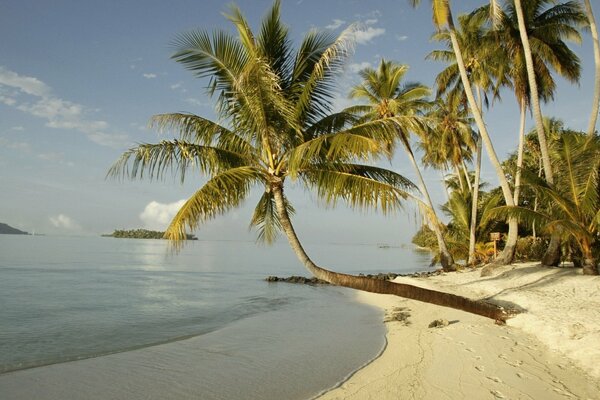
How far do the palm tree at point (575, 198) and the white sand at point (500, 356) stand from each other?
1.51m

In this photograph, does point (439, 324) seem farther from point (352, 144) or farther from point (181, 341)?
point (181, 341)

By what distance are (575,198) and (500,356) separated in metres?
8.26

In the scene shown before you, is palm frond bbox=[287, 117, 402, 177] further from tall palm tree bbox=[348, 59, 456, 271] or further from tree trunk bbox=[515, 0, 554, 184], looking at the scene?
tall palm tree bbox=[348, 59, 456, 271]

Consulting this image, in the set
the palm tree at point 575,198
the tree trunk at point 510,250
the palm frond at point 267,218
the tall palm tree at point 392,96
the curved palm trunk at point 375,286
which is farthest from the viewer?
the tall palm tree at point 392,96

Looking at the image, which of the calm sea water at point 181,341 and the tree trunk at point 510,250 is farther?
the tree trunk at point 510,250

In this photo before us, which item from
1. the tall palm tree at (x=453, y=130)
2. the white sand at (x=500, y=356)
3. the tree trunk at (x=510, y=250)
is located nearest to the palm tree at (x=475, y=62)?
the tall palm tree at (x=453, y=130)

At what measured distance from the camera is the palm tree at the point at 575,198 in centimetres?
1212

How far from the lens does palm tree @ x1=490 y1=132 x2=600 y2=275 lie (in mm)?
12123

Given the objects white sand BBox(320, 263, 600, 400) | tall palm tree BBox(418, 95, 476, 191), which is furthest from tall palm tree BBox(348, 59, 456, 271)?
white sand BBox(320, 263, 600, 400)

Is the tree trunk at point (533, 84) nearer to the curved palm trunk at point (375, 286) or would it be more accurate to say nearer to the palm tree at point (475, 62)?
the palm tree at point (475, 62)

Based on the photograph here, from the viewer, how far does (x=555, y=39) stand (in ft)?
57.4

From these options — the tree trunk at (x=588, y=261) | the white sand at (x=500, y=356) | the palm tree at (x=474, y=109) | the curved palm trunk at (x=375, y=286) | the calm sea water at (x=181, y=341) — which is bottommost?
the calm sea water at (x=181, y=341)

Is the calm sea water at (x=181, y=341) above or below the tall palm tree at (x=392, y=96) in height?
below

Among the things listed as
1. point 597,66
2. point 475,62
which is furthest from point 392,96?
point 597,66
